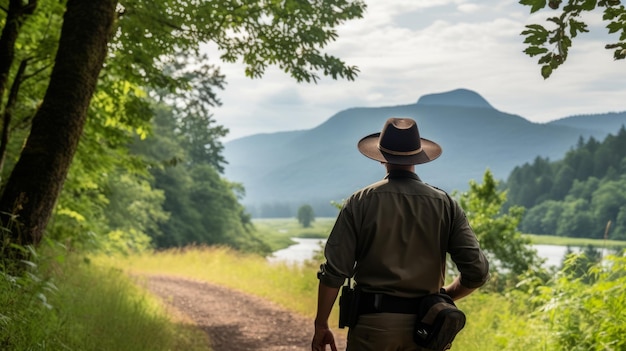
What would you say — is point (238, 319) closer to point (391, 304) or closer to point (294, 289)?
point (294, 289)

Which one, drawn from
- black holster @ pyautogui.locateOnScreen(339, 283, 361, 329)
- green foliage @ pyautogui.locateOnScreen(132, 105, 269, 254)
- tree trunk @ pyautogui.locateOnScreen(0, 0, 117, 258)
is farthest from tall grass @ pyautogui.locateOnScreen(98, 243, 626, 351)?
green foliage @ pyautogui.locateOnScreen(132, 105, 269, 254)

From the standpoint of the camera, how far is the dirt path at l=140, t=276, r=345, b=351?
32.2 feet

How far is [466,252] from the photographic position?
366cm

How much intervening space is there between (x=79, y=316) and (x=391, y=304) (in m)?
5.07

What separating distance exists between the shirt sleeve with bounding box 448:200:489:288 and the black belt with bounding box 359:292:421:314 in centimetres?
33

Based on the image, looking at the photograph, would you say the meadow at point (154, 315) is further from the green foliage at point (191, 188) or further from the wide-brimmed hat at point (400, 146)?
Answer: the green foliage at point (191, 188)

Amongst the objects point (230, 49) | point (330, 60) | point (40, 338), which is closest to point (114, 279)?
point (230, 49)

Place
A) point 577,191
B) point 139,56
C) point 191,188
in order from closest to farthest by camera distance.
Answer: point 139,56
point 191,188
point 577,191

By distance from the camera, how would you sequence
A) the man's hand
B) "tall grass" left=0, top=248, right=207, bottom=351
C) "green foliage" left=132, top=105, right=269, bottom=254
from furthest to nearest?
"green foliage" left=132, top=105, right=269, bottom=254 < "tall grass" left=0, top=248, right=207, bottom=351 < the man's hand

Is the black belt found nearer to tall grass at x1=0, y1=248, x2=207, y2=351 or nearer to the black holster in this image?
the black holster

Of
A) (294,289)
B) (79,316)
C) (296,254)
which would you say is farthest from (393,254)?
(296,254)

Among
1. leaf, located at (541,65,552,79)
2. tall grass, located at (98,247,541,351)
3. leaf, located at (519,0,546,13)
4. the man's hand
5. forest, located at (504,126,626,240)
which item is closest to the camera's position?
leaf, located at (519,0,546,13)

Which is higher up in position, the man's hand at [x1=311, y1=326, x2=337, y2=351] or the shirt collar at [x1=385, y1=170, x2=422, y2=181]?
the shirt collar at [x1=385, y1=170, x2=422, y2=181]

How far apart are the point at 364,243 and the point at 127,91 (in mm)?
7795
